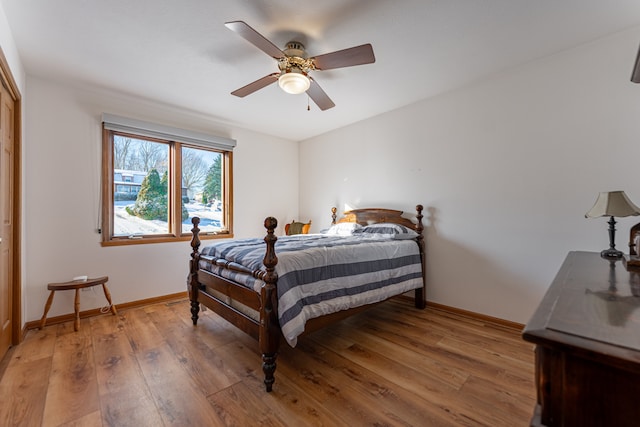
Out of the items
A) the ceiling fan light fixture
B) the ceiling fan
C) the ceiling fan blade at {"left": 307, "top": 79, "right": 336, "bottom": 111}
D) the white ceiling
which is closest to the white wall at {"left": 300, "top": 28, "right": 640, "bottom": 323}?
the white ceiling

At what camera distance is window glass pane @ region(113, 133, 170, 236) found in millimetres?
3387

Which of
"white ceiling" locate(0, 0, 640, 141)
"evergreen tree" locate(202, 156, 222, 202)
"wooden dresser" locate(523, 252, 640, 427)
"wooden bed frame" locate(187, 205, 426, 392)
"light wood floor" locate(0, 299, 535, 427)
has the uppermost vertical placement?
"white ceiling" locate(0, 0, 640, 141)

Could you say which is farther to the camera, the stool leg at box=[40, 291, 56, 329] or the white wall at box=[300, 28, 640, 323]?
the stool leg at box=[40, 291, 56, 329]

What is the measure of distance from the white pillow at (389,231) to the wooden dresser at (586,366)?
2.46m

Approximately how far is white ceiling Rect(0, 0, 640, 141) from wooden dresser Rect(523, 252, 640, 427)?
6.75ft

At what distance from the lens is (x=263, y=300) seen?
6.14 ft

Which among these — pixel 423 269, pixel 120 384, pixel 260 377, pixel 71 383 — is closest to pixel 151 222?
pixel 71 383

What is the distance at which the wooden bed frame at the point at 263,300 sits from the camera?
A: 6.07ft

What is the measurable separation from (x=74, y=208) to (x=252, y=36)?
279cm

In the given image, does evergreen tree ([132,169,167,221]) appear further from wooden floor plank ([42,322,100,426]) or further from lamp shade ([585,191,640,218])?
lamp shade ([585,191,640,218])

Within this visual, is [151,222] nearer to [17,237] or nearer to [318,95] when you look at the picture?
[17,237]

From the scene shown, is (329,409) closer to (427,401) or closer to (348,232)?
(427,401)

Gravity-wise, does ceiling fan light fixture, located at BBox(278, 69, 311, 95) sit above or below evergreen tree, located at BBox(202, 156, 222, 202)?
above

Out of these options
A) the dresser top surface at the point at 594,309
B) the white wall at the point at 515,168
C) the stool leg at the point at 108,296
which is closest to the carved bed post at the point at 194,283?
the stool leg at the point at 108,296
